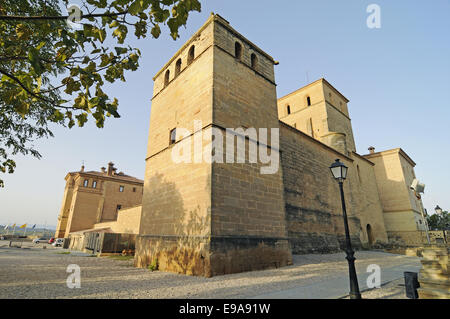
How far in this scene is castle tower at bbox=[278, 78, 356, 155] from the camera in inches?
974

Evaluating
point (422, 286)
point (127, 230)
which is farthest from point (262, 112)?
point (127, 230)

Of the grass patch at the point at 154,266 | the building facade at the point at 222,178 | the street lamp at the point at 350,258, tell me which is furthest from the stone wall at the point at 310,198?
the street lamp at the point at 350,258

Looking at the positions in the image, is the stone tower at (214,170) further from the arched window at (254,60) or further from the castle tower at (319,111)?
the castle tower at (319,111)

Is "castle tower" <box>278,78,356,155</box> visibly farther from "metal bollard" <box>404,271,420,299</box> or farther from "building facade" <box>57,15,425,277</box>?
"metal bollard" <box>404,271,420,299</box>

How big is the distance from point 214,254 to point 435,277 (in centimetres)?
519

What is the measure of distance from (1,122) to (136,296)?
21.5 ft

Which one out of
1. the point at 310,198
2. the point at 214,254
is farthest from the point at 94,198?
the point at 214,254

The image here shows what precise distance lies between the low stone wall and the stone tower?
0.10ft

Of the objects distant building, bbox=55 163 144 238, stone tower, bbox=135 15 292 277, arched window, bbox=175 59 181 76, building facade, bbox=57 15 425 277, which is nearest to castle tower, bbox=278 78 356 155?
building facade, bbox=57 15 425 277

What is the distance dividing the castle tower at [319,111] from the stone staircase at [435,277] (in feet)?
62.3

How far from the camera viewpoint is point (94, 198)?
33.2m

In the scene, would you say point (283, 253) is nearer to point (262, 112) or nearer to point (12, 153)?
point (262, 112)

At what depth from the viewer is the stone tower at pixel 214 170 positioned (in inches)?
302

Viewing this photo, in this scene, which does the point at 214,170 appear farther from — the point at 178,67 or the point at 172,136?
the point at 178,67
